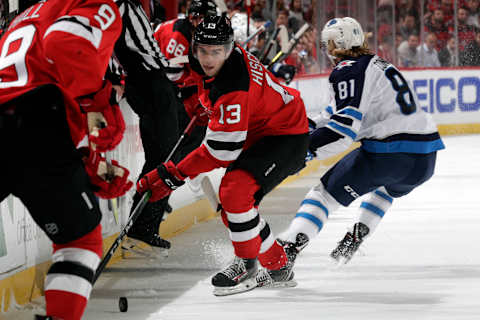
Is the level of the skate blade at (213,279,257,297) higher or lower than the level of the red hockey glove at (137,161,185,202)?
lower

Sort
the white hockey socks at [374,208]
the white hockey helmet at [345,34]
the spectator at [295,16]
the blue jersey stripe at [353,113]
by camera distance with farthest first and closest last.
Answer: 1. the spectator at [295,16]
2. the white hockey socks at [374,208]
3. the white hockey helmet at [345,34]
4. the blue jersey stripe at [353,113]

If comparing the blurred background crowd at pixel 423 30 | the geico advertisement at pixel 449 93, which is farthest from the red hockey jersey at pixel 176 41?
the blurred background crowd at pixel 423 30

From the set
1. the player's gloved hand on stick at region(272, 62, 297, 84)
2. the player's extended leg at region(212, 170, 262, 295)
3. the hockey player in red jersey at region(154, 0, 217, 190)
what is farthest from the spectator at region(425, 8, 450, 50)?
the player's extended leg at region(212, 170, 262, 295)

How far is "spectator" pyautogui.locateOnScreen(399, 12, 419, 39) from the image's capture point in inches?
406

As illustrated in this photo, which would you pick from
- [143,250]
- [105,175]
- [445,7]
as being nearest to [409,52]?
[445,7]

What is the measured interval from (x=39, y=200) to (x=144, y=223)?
1942 mm

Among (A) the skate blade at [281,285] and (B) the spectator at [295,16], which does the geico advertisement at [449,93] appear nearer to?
(B) the spectator at [295,16]

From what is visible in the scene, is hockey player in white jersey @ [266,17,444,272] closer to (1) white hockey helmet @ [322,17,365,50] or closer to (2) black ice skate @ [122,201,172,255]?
(1) white hockey helmet @ [322,17,365,50]

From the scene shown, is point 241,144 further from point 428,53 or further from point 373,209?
point 428,53

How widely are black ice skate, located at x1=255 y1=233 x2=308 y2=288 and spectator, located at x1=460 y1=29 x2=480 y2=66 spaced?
731 centimetres

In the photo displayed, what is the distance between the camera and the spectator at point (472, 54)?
10.0 m

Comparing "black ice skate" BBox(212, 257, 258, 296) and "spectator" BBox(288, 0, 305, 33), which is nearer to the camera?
"black ice skate" BBox(212, 257, 258, 296)

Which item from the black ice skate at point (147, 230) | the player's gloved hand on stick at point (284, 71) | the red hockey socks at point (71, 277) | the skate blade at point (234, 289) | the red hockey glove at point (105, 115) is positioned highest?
the red hockey glove at point (105, 115)

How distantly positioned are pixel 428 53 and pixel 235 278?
7760 millimetres
